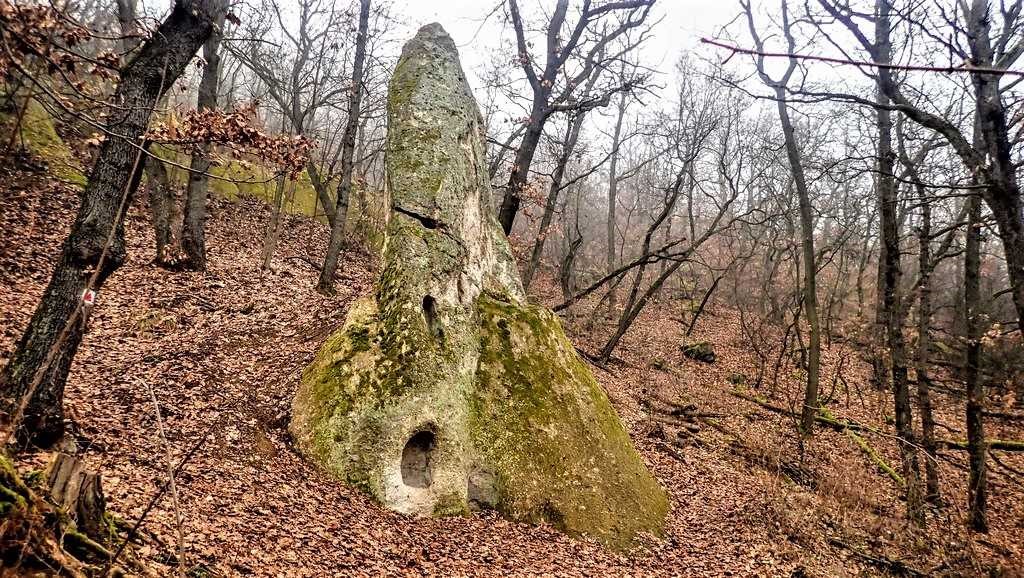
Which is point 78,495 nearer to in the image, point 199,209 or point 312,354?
point 312,354

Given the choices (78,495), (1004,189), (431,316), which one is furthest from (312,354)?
(1004,189)

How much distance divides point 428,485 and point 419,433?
0.62 metres

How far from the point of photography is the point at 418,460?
618 cm

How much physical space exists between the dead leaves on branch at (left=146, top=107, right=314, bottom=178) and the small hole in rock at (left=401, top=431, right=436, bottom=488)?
3.48m

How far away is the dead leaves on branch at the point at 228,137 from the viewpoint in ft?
14.0

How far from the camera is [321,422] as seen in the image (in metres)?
5.91

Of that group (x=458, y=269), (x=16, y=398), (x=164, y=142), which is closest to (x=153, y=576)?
(x=16, y=398)

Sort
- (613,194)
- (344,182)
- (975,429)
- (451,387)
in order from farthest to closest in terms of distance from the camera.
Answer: (613,194), (344,182), (975,429), (451,387)

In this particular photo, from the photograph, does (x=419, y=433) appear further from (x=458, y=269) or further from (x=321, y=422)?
(x=458, y=269)

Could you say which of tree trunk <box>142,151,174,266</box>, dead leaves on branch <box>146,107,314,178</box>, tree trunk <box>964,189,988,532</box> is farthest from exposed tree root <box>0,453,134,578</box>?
tree trunk <box>964,189,988,532</box>

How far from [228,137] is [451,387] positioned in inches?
147

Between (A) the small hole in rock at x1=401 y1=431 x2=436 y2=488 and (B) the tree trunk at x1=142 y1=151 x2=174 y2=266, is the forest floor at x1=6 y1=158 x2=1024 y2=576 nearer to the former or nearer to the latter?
(B) the tree trunk at x1=142 y1=151 x2=174 y2=266

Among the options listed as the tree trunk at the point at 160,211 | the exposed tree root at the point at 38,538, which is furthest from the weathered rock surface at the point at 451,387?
the tree trunk at the point at 160,211

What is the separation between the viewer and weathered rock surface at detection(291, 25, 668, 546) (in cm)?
594
